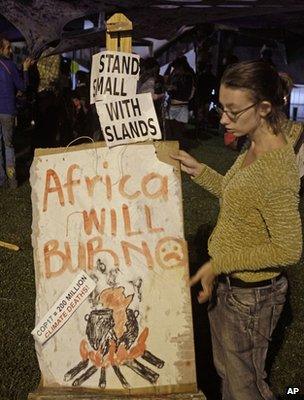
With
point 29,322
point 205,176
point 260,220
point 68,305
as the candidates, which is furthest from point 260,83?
point 29,322

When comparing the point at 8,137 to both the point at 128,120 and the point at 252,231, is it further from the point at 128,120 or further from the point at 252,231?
the point at 252,231

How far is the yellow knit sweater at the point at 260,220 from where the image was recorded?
2.13m

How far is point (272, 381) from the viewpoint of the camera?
362 cm

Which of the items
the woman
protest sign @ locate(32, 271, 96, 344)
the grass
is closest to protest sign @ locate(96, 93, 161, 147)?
the woman

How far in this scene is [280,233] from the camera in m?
2.14

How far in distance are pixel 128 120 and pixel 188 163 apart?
36 centimetres

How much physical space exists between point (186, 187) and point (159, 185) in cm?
604

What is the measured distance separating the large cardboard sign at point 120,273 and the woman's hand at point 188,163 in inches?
1.7

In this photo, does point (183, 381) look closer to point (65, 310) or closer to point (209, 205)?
point (65, 310)

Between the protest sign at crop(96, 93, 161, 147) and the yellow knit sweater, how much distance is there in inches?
19.7

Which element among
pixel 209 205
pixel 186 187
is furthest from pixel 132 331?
pixel 186 187

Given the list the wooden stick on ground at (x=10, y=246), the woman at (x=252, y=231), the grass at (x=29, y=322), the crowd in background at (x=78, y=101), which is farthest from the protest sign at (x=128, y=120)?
the crowd in background at (x=78, y=101)

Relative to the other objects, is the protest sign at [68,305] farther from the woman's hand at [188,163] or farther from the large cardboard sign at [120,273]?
the woman's hand at [188,163]

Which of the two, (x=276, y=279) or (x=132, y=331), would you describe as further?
(x=132, y=331)
